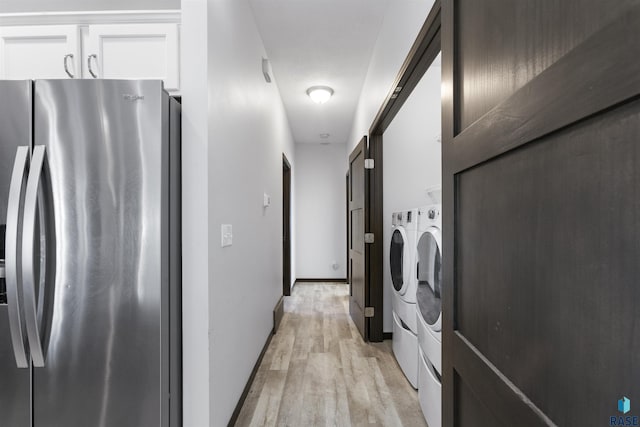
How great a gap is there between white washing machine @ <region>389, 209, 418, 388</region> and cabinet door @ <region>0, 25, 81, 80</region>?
2109mm

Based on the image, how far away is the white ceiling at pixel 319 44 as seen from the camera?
2.31m

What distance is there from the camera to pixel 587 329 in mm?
427

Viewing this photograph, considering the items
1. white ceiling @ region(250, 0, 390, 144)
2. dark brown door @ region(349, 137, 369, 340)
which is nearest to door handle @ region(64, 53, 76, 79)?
white ceiling @ region(250, 0, 390, 144)

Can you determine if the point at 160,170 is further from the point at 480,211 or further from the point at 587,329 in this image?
the point at 587,329

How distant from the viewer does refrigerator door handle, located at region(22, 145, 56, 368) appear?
3.70 feet

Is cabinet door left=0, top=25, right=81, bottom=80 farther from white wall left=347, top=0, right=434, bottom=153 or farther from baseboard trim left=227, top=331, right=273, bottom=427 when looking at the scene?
baseboard trim left=227, top=331, right=273, bottom=427

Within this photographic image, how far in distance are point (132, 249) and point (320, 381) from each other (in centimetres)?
172

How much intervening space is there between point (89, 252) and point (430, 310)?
167 cm

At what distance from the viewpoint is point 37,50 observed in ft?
4.93

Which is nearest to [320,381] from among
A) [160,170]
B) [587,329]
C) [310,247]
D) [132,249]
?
[132,249]

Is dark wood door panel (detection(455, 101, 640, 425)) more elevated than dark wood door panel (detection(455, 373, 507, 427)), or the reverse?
dark wood door panel (detection(455, 101, 640, 425))

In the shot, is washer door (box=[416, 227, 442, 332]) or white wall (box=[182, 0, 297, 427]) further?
washer door (box=[416, 227, 442, 332])

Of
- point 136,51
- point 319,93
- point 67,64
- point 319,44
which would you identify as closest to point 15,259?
point 67,64

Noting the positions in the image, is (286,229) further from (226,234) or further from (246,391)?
(226,234)
